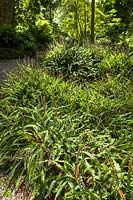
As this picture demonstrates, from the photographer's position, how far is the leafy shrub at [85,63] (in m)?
5.33

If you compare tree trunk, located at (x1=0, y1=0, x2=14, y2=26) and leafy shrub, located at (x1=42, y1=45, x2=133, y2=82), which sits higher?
tree trunk, located at (x1=0, y1=0, x2=14, y2=26)

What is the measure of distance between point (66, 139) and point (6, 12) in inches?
372

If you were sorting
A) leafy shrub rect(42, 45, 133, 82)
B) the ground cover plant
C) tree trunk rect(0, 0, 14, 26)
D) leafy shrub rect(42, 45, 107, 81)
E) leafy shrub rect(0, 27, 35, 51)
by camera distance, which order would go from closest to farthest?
the ground cover plant
leafy shrub rect(42, 45, 133, 82)
leafy shrub rect(42, 45, 107, 81)
leafy shrub rect(0, 27, 35, 51)
tree trunk rect(0, 0, 14, 26)

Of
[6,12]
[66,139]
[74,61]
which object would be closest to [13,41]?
[6,12]

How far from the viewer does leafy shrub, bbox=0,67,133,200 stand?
2510mm

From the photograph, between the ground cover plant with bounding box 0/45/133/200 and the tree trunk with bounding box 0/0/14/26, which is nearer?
the ground cover plant with bounding box 0/45/133/200

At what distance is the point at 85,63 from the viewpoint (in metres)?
A: 5.73

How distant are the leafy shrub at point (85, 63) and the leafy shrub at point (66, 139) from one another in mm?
1019

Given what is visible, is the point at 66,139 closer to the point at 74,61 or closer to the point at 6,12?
the point at 74,61

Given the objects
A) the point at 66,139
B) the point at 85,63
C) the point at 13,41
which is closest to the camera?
the point at 66,139

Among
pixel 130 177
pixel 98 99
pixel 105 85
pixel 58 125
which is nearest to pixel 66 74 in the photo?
pixel 105 85

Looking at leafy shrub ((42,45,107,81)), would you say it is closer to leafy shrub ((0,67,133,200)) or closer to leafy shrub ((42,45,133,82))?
leafy shrub ((42,45,133,82))

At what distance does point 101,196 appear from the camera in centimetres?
241

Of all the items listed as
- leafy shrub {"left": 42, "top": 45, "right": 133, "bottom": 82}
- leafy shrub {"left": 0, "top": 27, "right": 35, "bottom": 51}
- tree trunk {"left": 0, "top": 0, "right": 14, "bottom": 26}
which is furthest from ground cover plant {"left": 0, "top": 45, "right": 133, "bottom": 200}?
tree trunk {"left": 0, "top": 0, "right": 14, "bottom": 26}
